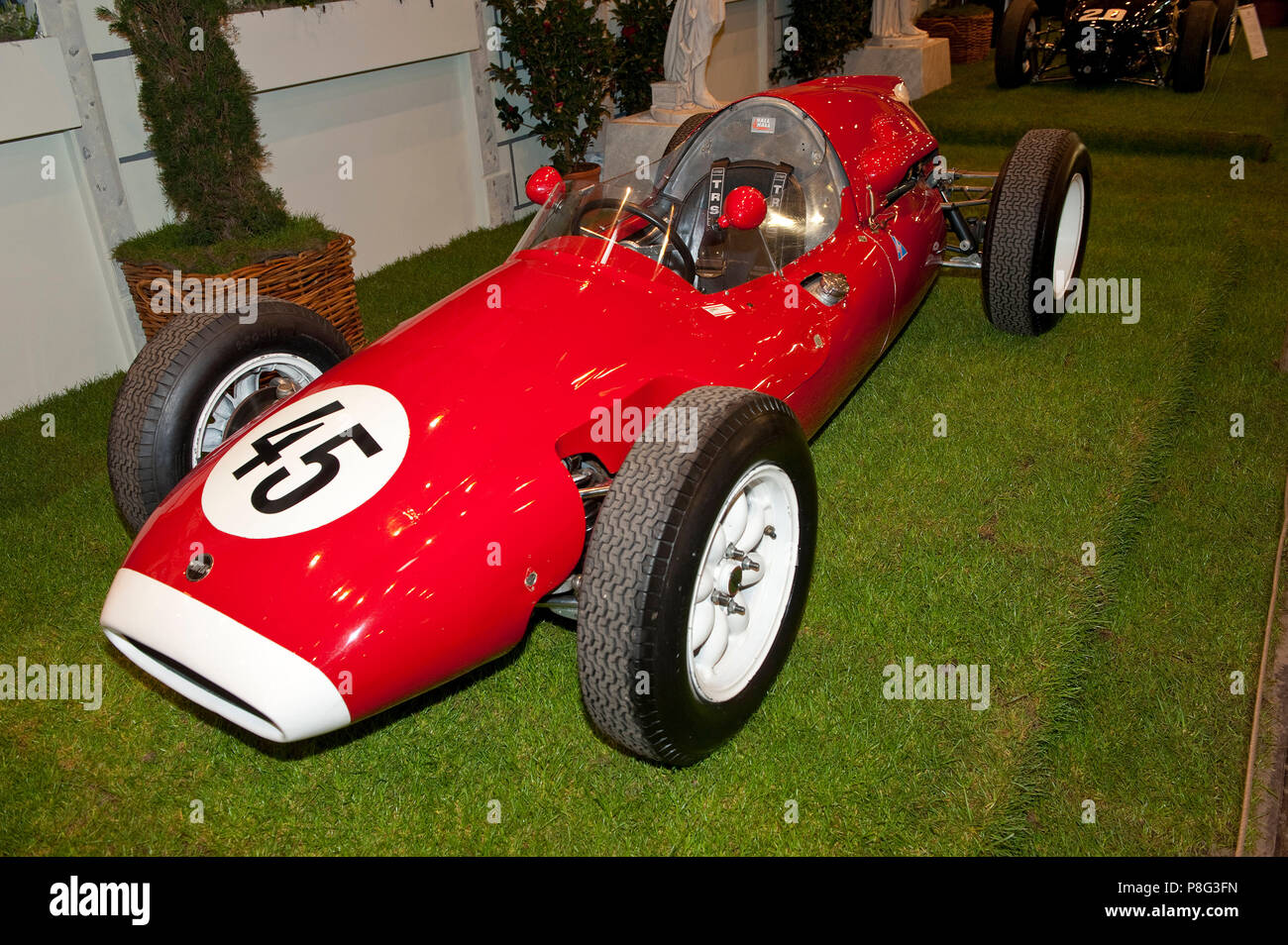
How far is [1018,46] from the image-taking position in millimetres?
9938

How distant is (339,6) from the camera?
18.9 feet

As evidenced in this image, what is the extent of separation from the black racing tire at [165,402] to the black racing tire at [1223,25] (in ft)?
34.7

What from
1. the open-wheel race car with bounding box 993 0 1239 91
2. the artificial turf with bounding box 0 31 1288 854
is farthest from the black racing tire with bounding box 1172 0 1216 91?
the artificial turf with bounding box 0 31 1288 854

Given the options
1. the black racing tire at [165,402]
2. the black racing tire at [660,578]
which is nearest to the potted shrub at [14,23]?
the black racing tire at [165,402]

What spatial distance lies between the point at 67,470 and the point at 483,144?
13.6 ft

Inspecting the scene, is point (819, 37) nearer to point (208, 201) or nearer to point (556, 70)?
point (556, 70)

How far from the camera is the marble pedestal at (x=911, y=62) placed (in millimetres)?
10555

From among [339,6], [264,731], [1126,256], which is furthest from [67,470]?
[1126,256]

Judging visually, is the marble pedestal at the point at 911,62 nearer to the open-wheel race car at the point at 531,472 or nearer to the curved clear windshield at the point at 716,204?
the curved clear windshield at the point at 716,204

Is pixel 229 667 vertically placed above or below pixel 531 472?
below

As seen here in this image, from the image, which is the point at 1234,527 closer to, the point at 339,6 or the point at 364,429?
the point at 364,429

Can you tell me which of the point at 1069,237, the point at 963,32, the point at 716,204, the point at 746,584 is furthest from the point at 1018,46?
the point at 746,584

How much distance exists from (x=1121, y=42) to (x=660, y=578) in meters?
9.92

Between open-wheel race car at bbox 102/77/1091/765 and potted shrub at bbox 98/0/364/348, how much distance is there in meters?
1.51
